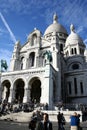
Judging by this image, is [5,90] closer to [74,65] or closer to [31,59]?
[31,59]

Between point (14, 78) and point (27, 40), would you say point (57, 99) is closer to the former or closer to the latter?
point (14, 78)

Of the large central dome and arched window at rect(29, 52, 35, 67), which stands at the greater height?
the large central dome

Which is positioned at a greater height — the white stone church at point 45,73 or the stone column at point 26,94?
the white stone church at point 45,73

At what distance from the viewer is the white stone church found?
29.0 metres

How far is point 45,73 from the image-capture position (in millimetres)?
28172

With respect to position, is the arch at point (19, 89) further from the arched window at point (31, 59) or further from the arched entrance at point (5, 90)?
the arched window at point (31, 59)

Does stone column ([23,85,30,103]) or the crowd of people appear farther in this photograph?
stone column ([23,85,30,103])

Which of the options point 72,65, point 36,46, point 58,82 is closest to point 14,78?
point 58,82

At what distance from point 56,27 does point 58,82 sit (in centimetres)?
3029

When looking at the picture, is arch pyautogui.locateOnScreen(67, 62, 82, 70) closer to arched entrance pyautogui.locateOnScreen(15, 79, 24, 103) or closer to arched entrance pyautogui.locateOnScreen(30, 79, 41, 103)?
arched entrance pyautogui.locateOnScreen(30, 79, 41, 103)

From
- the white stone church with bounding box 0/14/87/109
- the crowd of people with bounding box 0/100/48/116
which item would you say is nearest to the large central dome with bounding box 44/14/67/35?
the white stone church with bounding box 0/14/87/109

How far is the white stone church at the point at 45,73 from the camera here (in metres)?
29.0

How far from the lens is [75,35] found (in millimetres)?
48969

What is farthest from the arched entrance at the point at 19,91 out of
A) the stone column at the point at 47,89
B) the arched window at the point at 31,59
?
the arched window at the point at 31,59
